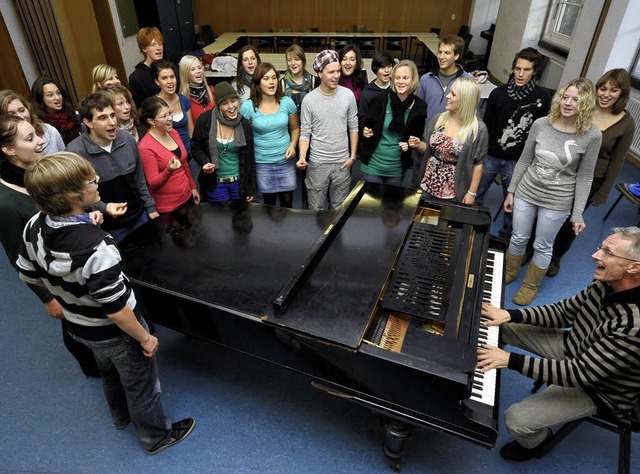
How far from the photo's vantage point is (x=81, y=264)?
141 centimetres

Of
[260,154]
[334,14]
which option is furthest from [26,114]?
[334,14]

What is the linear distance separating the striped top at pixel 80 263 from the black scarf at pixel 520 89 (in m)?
3.11

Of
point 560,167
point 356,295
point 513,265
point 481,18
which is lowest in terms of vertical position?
point 513,265

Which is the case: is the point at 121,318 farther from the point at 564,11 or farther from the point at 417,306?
the point at 564,11

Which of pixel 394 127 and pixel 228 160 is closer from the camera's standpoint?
pixel 228 160

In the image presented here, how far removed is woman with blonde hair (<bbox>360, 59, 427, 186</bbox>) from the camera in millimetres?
3023

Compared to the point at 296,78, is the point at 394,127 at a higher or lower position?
lower

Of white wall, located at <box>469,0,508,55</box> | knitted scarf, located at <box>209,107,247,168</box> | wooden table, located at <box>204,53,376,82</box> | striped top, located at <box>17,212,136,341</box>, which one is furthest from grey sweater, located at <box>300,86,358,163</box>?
white wall, located at <box>469,0,508,55</box>

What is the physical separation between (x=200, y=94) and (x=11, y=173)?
208 cm

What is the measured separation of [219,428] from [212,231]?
1133mm

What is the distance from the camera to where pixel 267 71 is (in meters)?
2.98

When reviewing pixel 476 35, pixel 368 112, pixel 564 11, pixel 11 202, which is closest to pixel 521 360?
pixel 368 112

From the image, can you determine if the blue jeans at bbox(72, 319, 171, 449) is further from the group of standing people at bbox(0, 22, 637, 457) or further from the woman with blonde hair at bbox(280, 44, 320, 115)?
the woman with blonde hair at bbox(280, 44, 320, 115)

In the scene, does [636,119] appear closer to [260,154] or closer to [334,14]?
[260,154]
